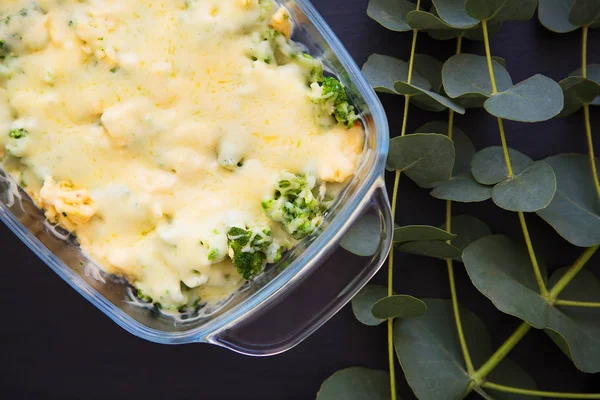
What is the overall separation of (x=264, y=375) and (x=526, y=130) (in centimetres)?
89

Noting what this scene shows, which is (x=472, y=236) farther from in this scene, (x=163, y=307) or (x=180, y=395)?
(x=180, y=395)

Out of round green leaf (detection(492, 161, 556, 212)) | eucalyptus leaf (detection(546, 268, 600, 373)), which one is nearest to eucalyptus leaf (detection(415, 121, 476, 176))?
round green leaf (detection(492, 161, 556, 212))

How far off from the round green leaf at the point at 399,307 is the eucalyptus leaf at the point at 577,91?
22.0 inches

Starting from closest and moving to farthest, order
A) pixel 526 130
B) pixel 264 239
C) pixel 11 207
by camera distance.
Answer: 1. pixel 264 239
2. pixel 11 207
3. pixel 526 130

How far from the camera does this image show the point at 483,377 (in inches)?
49.4

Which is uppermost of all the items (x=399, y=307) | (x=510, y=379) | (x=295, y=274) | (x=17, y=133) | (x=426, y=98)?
(x=17, y=133)

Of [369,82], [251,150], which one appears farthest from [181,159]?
[369,82]

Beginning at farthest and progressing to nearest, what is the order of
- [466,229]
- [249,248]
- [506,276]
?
[466,229] → [506,276] → [249,248]

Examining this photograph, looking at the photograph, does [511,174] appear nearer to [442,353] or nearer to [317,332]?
[442,353]

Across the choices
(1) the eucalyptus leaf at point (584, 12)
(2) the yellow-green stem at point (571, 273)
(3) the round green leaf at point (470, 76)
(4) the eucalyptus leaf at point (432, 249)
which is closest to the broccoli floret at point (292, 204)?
(4) the eucalyptus leaf at point (432, 249)

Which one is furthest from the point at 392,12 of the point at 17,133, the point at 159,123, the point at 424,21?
the point at 17,133

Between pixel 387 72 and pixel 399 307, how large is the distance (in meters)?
0.53

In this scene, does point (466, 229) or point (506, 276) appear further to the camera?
point (466, 229)

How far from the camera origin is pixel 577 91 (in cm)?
121
